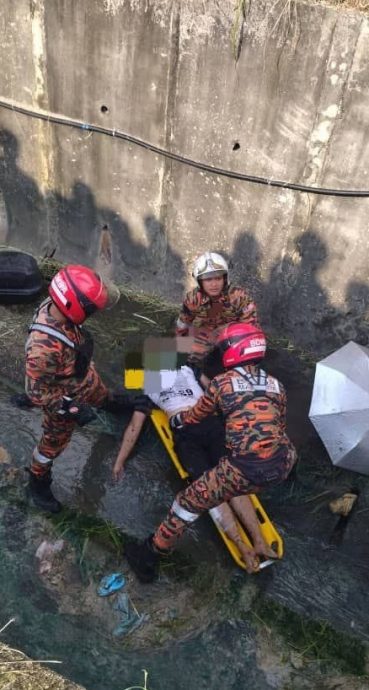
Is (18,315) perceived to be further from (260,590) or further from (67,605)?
(260,590)

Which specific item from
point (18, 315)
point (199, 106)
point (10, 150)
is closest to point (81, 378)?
point (18, 315)

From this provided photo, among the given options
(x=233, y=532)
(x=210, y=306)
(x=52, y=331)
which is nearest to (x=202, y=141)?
(x=210, y=306)

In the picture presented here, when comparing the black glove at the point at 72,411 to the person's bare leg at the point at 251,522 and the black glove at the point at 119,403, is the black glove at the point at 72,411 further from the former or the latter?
the person's bare leg at the point at 251,522

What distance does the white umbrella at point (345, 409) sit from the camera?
4.63 metres

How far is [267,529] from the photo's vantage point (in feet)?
14.2

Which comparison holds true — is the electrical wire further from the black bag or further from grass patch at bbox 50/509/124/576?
grass patch at bbox 50/509/124/576

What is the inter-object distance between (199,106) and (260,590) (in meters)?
5.00

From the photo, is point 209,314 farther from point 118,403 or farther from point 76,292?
point 76,292

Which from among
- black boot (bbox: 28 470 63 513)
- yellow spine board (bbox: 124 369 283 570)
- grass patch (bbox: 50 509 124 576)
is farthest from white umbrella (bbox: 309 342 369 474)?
black boot (bbox: 28 470 63 513)

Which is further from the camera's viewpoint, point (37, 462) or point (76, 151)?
point (76, 151)

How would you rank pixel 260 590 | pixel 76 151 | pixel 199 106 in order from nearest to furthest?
pixel 260 590 < pixel 199 106 < pixel 76 151

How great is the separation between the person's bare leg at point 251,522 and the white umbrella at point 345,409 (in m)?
0.99

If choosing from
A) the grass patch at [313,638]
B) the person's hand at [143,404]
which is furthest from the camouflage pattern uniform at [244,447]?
the person's hand at [143,404]

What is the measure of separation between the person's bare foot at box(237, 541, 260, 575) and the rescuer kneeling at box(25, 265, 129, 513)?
5.31ft
